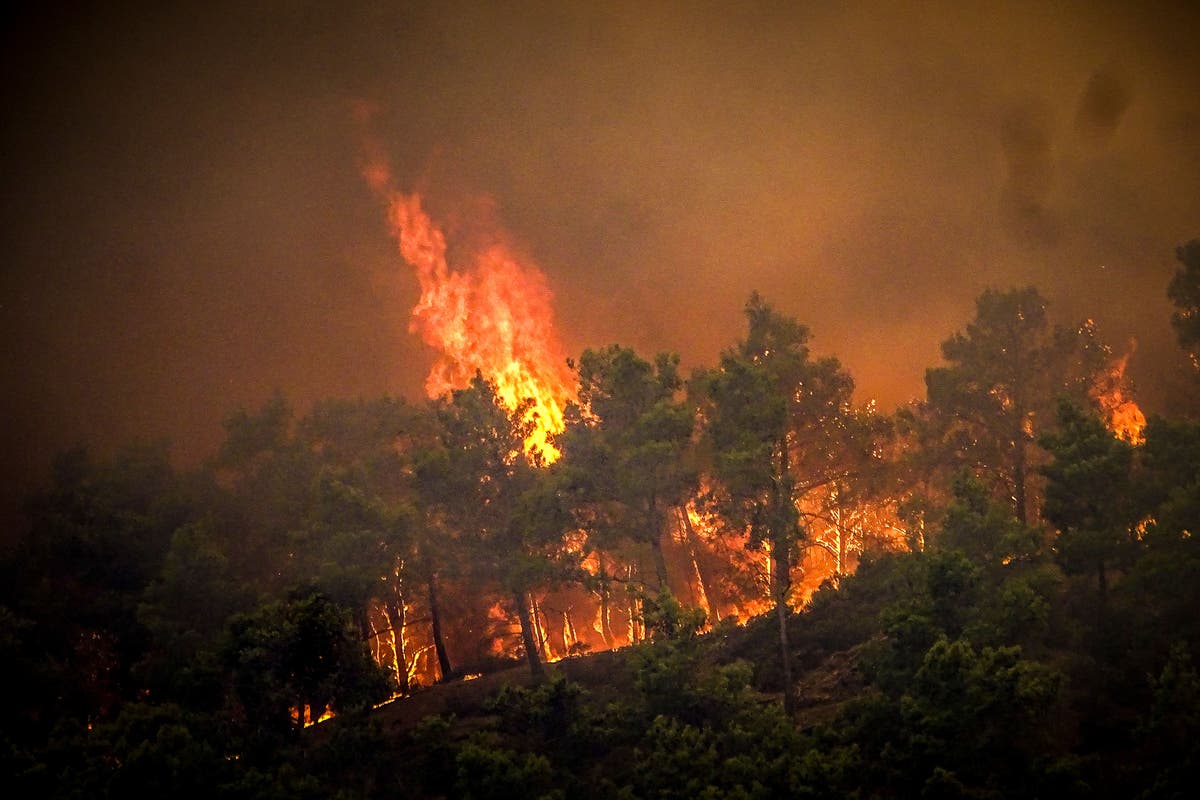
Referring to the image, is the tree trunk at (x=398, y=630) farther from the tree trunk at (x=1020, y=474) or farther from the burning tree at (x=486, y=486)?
the tree trunk at (x=1020, y=474)

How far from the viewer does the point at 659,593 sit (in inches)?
1013

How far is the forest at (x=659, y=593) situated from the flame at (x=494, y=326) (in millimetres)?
15711

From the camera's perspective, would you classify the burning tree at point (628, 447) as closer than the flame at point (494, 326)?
Yes

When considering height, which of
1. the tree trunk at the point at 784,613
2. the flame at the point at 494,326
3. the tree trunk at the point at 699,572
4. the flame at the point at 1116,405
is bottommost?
the tree trunk at the point at 784,613

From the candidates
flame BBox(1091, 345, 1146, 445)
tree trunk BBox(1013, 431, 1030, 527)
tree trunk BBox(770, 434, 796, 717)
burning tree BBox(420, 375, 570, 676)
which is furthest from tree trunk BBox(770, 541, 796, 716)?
flame BBox(1091, 345, 1146, 445)

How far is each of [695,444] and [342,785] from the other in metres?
19.8

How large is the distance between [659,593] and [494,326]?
46.3m

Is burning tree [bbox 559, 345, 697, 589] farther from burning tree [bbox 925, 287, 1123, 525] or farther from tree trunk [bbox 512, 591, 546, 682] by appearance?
burning tree [bbox 925, 287, 1123, 525]

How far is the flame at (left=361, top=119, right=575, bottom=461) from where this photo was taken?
61.0m

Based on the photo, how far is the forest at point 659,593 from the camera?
2002 centimetres

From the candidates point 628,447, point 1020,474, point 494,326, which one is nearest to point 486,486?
point 628,447

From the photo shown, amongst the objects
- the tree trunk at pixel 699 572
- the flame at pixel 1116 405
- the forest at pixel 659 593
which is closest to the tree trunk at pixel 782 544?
the forest at pixel 659 593

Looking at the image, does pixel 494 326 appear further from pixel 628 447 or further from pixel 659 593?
pixel 659 593

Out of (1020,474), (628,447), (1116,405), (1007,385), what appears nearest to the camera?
(628,447)
